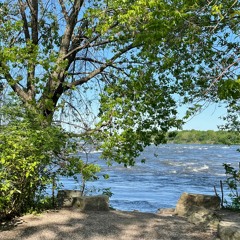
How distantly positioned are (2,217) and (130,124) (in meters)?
3.66

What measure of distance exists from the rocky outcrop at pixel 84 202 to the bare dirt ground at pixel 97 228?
0.47 meters

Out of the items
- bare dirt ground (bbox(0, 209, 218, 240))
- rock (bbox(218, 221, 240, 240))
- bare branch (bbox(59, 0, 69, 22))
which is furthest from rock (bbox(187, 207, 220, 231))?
bare branch (bbox(59, 0, 69, 22))

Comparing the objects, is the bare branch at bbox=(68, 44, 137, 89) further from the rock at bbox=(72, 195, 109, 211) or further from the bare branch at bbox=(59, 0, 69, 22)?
the rock at bbox=(72, 195, 109, 211)

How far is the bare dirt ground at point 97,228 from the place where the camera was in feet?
20.5

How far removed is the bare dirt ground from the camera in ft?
20.5

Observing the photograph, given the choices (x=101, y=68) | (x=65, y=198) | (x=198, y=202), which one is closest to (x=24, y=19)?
(x=101, y=68)

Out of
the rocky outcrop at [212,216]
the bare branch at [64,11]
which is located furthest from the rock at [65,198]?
the bare branch at [64,11]

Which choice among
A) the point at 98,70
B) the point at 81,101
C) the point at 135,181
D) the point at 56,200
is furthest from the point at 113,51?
the point at 135,181

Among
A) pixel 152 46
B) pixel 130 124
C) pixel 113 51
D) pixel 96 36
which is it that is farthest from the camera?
pixel 113 51

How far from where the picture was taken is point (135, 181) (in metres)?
26.1

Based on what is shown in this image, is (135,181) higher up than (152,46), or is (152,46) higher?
(152,46)

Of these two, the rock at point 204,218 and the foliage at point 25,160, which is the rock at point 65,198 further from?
the rock at point 204,218

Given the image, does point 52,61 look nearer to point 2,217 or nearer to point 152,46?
point 152,46

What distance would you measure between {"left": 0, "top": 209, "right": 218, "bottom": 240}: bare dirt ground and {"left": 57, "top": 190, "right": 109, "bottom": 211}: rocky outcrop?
0.47 metres
